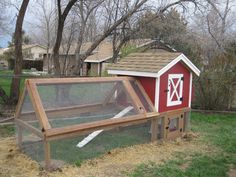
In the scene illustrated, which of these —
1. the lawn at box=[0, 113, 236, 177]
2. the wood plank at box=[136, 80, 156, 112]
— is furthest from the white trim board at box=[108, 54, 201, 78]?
the lawn at box=[0, 113, 236, 177]

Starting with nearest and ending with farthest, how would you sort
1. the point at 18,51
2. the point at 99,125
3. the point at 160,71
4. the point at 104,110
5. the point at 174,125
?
the point at 99,125 → the point at 104,110 → the point at 160,71 → the point at 174,125 → the point at 18,51

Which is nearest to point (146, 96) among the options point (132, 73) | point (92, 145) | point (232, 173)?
point (132, 73)

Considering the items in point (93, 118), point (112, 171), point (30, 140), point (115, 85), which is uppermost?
point (115, 85)

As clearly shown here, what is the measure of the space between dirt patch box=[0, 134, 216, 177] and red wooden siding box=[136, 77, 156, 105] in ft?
3.54

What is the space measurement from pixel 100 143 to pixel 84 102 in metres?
0.94

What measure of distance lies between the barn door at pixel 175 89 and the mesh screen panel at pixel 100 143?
0.93m

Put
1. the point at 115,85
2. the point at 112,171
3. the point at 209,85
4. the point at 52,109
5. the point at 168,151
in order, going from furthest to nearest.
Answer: the point at 209,85, the point at 115,85, the point at 168,151, the point at 52,109, the point at 112,171

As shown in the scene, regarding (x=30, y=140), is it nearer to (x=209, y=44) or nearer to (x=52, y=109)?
(x=52, y=109)

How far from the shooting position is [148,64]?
7543 mm

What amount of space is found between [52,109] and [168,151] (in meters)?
2.58

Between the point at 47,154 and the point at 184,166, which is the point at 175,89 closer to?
the point at 184,166

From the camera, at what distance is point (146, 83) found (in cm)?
741

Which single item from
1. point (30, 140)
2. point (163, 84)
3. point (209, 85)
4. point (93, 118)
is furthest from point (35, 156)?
point (209, 85)

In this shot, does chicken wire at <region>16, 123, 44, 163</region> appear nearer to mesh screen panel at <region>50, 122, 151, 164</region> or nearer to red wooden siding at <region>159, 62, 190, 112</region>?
mesh screen panel at <region>50, 122, 151, 164</region>
